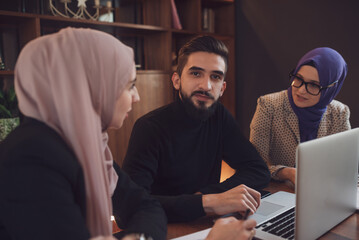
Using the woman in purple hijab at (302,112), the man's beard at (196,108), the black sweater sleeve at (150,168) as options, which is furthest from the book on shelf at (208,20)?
the black sweater sleeve at (150,168)

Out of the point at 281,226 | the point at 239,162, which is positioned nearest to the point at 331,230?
the point at 281,226

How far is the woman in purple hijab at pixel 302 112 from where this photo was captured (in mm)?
1688

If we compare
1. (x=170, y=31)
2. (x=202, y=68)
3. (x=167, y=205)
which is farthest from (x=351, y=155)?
(x=170, y=31)

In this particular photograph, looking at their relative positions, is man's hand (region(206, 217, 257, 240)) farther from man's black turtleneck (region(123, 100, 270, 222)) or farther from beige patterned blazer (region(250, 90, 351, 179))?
beige patterned blazer (region(250, 90, 351, 179))

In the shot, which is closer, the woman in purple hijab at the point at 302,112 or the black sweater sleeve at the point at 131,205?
the black sweater sleeve at the point at 131,205

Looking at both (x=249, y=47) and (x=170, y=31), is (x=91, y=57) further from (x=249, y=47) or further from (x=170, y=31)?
(x=249, y=47)

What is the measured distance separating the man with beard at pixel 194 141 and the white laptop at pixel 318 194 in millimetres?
312

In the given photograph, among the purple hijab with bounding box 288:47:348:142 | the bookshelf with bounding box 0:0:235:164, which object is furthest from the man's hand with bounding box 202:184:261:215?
the bookshelf with bounding box 0:0:235:164

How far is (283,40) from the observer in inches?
123

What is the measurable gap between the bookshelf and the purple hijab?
1.45 m

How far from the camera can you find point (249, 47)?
3408 millimetres

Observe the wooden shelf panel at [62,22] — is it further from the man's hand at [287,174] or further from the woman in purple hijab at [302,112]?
the man's hand at [287,174]

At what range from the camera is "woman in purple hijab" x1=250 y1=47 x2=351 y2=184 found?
66.5 inches

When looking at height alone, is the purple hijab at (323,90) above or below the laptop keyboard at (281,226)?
above
